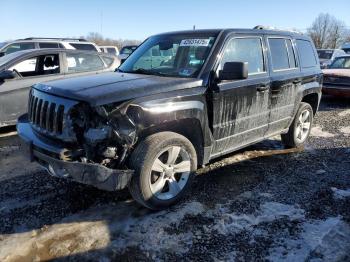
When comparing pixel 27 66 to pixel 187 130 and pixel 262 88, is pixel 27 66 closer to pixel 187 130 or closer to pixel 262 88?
pixel 187 130

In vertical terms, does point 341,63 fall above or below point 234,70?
below

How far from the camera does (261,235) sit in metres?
3.68

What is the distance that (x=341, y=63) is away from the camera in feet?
42.1

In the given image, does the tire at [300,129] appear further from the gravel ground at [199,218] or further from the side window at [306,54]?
the gravel ground at [199,218]

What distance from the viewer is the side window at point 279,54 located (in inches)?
216

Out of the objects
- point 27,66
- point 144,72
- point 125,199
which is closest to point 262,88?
point 144,72

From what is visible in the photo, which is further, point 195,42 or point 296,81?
point 296,81

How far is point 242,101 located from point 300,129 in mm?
2355

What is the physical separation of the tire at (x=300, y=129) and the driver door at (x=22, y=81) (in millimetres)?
4643

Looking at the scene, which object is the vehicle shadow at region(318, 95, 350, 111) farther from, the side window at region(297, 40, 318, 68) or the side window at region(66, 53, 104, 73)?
the side window at region(66, 53, 104, 73)

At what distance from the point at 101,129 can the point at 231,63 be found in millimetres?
1719

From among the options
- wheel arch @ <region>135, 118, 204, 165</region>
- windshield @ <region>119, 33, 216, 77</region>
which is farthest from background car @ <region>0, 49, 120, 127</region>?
wheel arch @ <region>135, 118, 204, 165</region>

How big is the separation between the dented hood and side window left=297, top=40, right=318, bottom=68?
2680mm

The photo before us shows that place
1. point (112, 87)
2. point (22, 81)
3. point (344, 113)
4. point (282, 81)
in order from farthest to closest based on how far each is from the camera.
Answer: point (344, 113) < point (22, 81) < point (282, 81) < point (112, 87)
